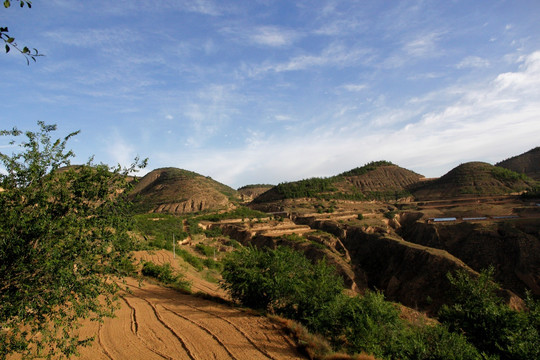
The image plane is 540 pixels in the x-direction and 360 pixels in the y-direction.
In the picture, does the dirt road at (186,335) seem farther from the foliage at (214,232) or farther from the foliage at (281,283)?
the foliage at (214,232)

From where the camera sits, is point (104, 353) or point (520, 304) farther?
point (520, 304)

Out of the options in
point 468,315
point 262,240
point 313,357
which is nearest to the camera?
point 313,357

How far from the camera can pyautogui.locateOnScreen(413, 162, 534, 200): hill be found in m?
69.6

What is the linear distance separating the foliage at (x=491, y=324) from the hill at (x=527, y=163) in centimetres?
10752

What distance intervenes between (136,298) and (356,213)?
56.3 meters

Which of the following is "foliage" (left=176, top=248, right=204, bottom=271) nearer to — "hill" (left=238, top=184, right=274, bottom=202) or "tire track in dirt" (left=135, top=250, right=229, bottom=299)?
"tire track in dirt" (left=135, top=250, right=229, bottom=299)

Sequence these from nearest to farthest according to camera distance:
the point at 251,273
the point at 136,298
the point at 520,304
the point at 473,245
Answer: the point at 251,273, the point at 136,298, the point at 520,304, the point at 473,245

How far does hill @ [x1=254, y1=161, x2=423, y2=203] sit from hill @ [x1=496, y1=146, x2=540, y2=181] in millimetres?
30469

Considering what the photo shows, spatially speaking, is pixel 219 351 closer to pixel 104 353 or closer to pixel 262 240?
pixel 104 353

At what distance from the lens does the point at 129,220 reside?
718 centimetres

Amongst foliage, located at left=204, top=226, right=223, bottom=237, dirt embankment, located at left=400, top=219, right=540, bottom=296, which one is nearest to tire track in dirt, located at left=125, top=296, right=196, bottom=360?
dirt embankment, located at left=400, top=219, right=540, bottom=296

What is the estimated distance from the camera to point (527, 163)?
98938 mm

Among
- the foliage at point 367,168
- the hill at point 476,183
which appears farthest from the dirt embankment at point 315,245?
the foliage at point 367,168

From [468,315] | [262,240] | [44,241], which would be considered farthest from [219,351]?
[262,240]
